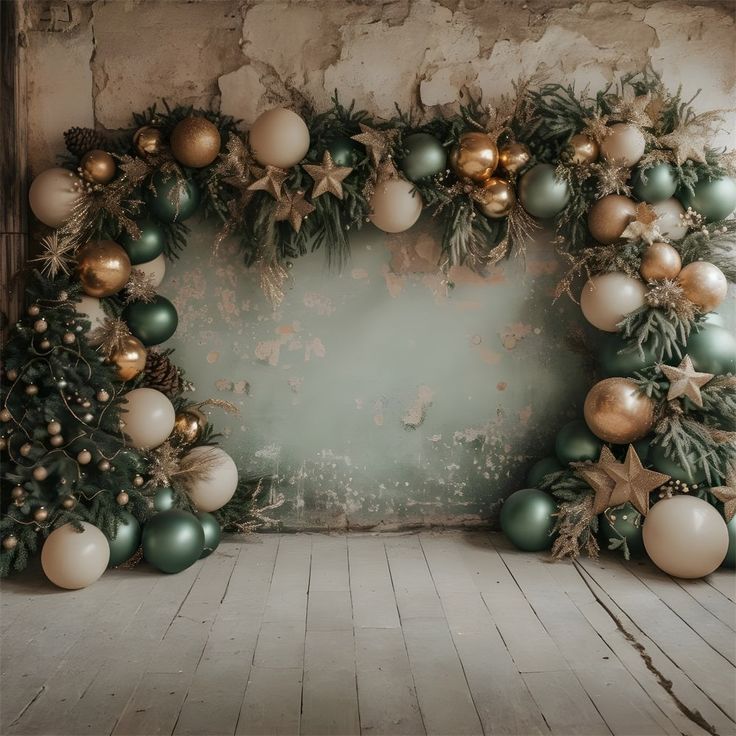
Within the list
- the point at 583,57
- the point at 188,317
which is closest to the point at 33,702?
the point at 188,317

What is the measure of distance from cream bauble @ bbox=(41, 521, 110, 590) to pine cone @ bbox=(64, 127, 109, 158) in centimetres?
153

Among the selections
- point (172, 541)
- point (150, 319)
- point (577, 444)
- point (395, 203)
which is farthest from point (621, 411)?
point (150, 319)

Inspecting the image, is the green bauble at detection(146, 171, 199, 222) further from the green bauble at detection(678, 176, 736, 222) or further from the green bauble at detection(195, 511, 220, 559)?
the green bauble at detection(678, 176, 736, 222)

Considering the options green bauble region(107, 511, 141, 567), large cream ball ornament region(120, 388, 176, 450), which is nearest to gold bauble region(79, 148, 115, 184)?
large cream ball ornament region(120, 388, 176, 450)

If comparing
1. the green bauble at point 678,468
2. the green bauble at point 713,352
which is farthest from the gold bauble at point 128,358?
the green bauble at point 713,352

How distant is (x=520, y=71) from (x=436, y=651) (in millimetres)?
2498

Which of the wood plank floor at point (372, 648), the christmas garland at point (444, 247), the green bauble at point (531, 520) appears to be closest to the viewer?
the wood plank floor at point (372, 648)

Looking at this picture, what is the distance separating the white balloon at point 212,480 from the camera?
3.27 meters

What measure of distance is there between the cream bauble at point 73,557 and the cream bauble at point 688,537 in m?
2.06

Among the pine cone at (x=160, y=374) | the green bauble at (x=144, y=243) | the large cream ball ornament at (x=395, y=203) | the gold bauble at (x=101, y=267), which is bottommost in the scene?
the pine cone at (x=160, y=374)

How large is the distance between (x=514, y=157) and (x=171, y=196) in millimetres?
1421

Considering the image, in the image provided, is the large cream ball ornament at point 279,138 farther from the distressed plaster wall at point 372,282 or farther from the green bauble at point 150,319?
the green bauble at point 150,319

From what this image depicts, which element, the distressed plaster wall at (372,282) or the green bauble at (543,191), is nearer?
the green bauble at (543,191)

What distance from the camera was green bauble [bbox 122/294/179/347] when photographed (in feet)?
11.0
